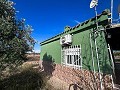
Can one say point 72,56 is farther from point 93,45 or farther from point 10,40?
point 10,40

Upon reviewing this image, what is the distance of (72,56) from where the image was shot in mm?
9125

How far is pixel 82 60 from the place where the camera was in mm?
7711

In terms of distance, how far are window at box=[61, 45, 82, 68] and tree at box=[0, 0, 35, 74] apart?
113 inches

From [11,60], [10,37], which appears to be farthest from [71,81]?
[10,37]

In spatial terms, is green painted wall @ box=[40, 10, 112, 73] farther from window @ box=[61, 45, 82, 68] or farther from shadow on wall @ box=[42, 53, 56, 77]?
shadow on wall @ box=[42, 53, 56, 77]

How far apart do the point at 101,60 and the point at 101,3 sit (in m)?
2.64

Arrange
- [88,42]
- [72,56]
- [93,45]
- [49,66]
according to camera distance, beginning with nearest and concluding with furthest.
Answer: [93,45]
[88,42]
[72,56]
[49,66]

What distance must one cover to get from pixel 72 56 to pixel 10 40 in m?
4.13

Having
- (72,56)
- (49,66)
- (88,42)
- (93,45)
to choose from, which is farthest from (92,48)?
(49,66)

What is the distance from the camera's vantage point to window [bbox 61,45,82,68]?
324 inches

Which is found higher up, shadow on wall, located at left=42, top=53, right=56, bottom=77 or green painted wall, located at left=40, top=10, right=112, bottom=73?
green painted wall, located at left=40, top=10, right=112, bottom=73

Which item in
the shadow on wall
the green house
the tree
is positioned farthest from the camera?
the shadow on wall

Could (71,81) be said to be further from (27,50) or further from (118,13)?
(118,13)

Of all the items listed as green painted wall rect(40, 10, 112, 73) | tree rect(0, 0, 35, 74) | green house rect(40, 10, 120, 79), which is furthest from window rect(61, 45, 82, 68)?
tree rect(0, 0, 35, 74)
